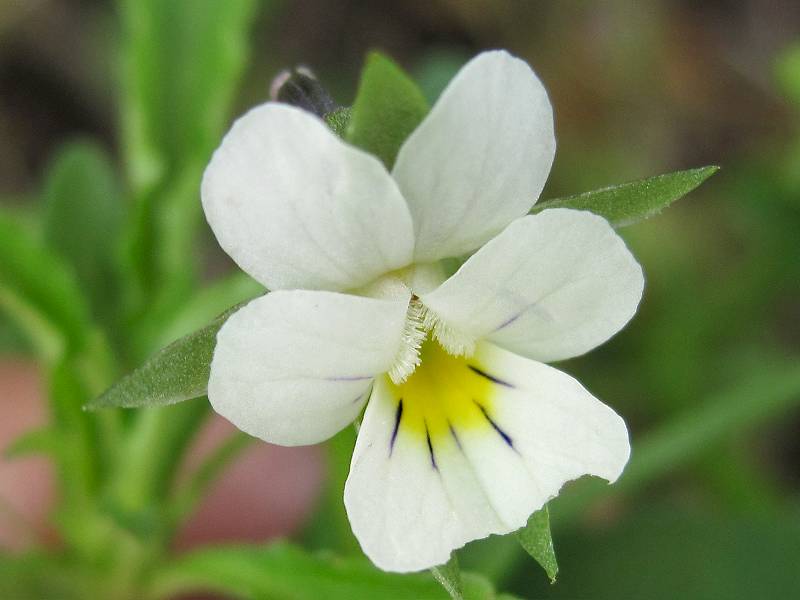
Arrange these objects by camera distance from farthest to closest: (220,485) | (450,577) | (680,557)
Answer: (220,485) → (680,557) → (450,577)

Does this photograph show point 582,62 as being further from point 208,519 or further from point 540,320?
point 540,320

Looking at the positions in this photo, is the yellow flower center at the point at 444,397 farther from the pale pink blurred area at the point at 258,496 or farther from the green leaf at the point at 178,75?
the pale pink blurred area at the point at 258,496

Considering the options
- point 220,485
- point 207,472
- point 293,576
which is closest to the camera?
point 293,576

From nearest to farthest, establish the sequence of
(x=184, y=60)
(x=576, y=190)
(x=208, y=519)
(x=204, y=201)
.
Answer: (x=204, y=201) < (x=184, y=60) < (x=208, y=519) < (x=576, y=190)

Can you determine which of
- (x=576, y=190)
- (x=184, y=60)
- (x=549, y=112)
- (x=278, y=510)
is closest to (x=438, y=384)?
(x=549, y=112)

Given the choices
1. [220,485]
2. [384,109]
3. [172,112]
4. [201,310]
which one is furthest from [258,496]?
[384,109]

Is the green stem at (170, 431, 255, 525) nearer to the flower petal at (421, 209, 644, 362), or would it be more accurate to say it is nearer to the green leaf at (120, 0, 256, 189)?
the green leaf at (120, 0, 256, 189)

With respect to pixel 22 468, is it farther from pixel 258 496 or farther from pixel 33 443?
pixel 33 443
